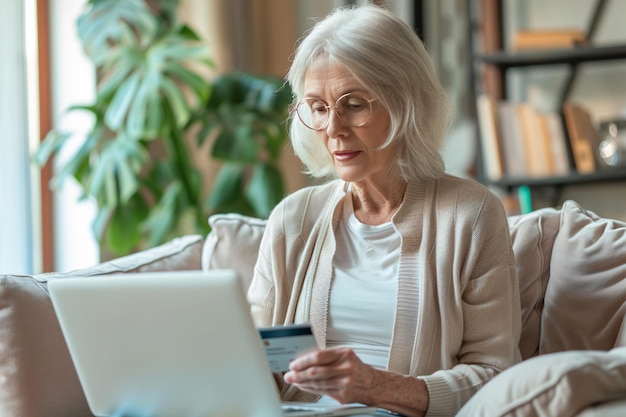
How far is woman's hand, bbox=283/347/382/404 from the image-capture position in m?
1.46

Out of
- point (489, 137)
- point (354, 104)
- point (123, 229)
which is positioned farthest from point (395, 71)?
point (489, 137)

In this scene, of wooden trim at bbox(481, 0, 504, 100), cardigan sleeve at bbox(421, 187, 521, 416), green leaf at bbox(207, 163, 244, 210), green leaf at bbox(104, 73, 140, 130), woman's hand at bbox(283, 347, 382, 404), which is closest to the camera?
woman's hand at bbox(283, 347, 382, 404)

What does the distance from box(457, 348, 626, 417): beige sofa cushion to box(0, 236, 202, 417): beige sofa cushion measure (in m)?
0.77

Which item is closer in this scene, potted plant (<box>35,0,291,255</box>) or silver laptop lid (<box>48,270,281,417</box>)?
silver laptop lid (<box>48,270,281,417</box>)

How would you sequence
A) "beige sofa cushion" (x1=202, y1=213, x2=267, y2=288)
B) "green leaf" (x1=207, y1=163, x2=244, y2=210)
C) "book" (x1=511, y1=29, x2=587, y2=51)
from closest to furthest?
"beige sofa cushion" (x1=202, y1=213, x2=267, y2=288) → "green leaf" (x1=207, y1=163, x2=244, y2=210) → "book" (x1=511, y1=29, x2=587, y2=51)

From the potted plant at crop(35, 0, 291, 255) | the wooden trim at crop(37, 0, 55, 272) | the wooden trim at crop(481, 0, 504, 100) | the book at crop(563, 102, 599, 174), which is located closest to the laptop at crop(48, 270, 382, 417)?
the potted plant at crop(35, 0, 291, 255)

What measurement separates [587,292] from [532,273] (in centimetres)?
11

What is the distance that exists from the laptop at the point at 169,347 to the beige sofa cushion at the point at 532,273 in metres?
0.48

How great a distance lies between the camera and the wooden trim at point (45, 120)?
3719 mm

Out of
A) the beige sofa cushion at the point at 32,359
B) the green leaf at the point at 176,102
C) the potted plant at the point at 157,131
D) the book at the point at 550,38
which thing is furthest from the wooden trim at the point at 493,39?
the beige sofa cushion at the point at 32,359

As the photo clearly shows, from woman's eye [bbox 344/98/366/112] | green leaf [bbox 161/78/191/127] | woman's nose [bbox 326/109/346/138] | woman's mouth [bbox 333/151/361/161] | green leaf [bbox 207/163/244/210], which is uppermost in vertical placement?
woman's eye [bbox 344/98/366/112]

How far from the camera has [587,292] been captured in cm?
185

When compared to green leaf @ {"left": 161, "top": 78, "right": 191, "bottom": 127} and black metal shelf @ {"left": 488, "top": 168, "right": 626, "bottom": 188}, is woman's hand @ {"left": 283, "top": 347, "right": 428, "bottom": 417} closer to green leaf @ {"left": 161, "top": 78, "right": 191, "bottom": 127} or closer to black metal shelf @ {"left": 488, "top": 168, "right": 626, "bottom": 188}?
green leaf @ {"left": 161, "top": 78, "right": 191, "bottom": 127}

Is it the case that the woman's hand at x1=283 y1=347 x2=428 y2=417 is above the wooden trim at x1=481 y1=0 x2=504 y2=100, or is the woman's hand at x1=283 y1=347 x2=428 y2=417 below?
below
